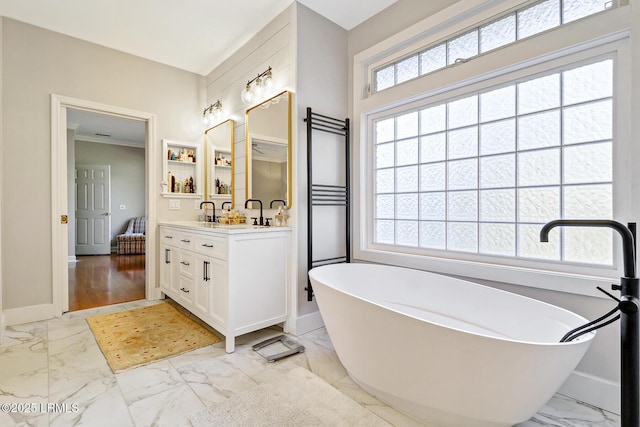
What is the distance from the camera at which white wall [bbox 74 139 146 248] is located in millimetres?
7121

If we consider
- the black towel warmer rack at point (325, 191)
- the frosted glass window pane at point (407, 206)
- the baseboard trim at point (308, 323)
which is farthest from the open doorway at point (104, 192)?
the frosted glass window pane at point (407, 206)

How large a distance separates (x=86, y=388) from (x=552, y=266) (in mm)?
2859

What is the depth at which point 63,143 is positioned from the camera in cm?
310

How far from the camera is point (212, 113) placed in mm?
3734

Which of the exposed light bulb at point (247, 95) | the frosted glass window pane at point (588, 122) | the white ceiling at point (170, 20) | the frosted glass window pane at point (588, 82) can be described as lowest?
the frosted glass window pane at point (588, 122)

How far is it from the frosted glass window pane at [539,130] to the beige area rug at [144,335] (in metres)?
2.68

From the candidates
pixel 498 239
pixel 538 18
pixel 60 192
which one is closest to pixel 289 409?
pixel 498 239

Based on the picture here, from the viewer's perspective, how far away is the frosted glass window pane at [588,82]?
167 centimetres

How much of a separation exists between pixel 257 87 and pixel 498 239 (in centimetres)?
244

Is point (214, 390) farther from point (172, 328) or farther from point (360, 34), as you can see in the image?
point (360, 34)

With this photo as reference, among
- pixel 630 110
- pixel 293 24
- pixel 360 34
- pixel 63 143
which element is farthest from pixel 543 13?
pixel 63 143

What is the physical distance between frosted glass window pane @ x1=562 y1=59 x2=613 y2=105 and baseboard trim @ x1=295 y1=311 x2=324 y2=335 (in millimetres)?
2382

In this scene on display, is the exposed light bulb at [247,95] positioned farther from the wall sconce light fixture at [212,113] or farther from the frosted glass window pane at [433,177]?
the frosted glass window pane at [433,177]

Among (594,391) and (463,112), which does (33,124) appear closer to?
(463,112)
